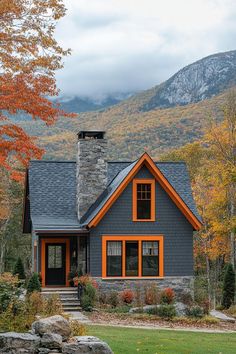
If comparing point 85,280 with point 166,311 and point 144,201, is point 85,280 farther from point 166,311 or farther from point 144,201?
point 166,311

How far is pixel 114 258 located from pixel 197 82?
109m

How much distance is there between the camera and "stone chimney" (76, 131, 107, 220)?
88.8ft

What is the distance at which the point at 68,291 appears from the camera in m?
25.5

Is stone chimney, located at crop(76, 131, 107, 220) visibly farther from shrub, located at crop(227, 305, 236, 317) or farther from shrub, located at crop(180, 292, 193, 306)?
shrub, located at crop(227, 305, 236, 317)

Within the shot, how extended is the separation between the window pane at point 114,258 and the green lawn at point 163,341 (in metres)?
7.03

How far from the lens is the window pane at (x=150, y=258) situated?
25.5 m

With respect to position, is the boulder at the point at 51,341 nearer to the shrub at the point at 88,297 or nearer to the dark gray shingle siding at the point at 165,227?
the shrub at the point at 88,297

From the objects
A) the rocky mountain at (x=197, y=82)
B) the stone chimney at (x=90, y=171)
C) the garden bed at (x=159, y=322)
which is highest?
the rocky mountain at (x=197, y=82)

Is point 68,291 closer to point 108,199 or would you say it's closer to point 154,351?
point 108,199

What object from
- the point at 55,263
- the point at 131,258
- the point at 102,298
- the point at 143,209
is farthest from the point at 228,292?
the point at 55,263

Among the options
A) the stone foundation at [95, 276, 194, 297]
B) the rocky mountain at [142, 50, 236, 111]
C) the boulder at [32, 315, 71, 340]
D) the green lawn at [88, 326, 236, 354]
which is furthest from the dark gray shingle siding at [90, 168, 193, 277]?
the rocky mountain at [142, 50, 236, 111]

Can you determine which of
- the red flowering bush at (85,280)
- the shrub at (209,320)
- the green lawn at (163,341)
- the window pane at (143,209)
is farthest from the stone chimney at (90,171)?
the green lawn at (163,341)

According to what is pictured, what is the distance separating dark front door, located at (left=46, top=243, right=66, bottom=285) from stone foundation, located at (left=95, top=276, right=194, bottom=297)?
270 cm

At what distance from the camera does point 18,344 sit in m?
11.5
